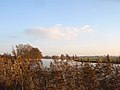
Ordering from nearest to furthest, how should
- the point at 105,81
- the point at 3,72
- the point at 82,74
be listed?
1. the point at 105,81
2. the point at 82,74
3. the point at 3,72

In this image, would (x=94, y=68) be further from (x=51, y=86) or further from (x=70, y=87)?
(x=51, y=86)

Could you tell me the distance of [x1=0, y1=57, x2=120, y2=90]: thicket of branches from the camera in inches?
510

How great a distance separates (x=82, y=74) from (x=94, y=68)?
0.73 metres

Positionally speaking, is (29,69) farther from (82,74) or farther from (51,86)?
(82,74)

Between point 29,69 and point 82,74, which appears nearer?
point 82,74

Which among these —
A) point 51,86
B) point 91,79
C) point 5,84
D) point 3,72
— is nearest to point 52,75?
point 51,86

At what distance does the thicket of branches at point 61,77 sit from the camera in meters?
13.0

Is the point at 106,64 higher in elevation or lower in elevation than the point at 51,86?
higher

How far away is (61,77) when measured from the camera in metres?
15.0

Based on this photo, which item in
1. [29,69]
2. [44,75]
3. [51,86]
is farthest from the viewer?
[29,69]

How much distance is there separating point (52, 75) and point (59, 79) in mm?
766

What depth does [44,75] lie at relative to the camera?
54.1 ft

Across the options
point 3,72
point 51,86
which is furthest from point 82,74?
point 3,72

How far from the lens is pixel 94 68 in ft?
44.6
